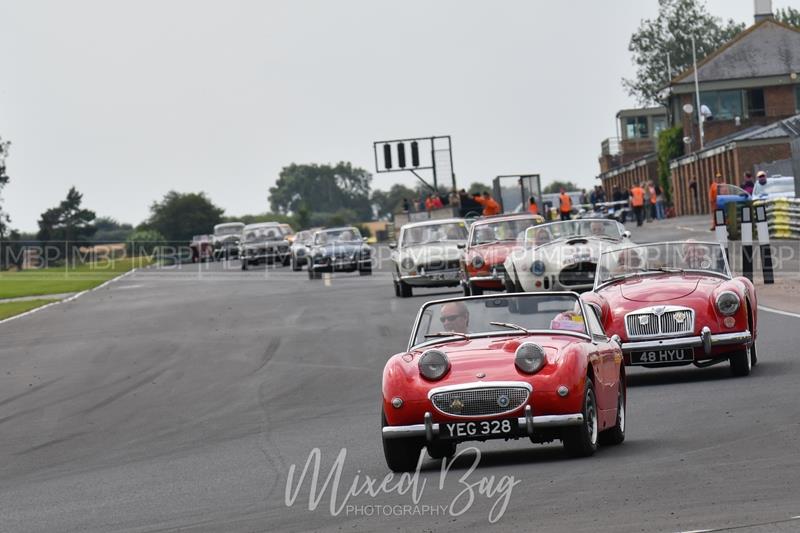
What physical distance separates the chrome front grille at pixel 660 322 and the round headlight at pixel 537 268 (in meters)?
9.04

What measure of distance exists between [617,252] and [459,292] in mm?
15196

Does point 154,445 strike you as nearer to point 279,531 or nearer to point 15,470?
point 15,470

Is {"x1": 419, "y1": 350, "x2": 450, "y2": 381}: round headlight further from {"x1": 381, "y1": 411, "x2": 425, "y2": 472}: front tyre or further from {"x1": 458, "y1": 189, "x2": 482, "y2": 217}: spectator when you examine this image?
{"x1": 458, "y1": 189, "x2": 482, "y2": 217}: spectator

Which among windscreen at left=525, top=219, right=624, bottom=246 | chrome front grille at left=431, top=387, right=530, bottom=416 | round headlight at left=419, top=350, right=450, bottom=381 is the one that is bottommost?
chrome front grille at left=431, top=387, right=530, bottom=416

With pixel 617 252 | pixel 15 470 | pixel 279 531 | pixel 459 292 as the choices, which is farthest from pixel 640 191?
pixel 279 531

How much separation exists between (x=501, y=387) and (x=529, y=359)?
29 cm

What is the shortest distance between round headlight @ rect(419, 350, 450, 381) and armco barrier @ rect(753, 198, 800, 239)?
31836mm

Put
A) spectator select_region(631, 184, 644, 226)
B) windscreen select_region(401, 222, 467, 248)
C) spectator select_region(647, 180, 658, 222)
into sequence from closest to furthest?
windscreen select_region(401, 222, 467, 248) < spectator select_region(631, 184, 644, 226) < spectator select_region(647, 180, 658, 222)

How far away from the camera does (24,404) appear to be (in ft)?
57.1

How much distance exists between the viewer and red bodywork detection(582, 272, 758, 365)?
1416 centimetres

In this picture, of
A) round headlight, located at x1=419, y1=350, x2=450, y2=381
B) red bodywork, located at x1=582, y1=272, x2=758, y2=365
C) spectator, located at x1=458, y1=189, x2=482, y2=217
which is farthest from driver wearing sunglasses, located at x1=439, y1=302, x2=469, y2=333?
spectator, located at x1=458, y1=189, x2=482, y2=217

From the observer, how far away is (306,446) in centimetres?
1219

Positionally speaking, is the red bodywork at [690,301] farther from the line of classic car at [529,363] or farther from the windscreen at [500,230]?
the windscreen at [500,230]

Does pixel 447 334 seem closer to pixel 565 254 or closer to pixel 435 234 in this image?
pixel 565 254
